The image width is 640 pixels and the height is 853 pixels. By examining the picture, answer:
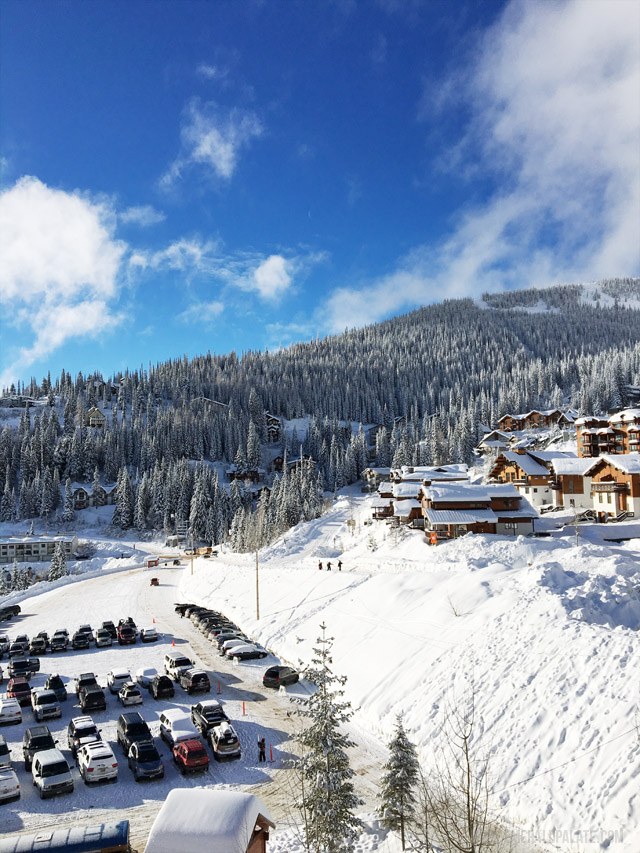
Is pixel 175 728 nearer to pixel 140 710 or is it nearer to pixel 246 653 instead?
pixel 140 710

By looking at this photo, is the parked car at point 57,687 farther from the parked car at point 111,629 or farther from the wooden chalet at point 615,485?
the wooden chalet at point 615,485

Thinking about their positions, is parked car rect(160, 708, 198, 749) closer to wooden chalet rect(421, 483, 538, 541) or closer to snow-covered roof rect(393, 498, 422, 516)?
wooden chalet rect(421, 483, 538, 541)

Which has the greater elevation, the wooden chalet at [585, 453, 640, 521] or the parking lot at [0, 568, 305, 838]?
the wooden chalet at [585, 453, 640, 521]

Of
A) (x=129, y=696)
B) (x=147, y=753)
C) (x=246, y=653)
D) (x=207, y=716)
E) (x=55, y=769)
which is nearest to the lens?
(x=55, y=769)

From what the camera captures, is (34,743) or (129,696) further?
(129,696)

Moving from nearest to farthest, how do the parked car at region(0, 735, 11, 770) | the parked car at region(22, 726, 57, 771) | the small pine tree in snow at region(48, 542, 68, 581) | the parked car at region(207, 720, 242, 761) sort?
the parked car at region(0, 735, 11, 770), the parked car at region(22, 726, 57, 771), the parked car at region(207, 720, 242, 761), the small pine tree in snow at region(48, 542, 68, 581)

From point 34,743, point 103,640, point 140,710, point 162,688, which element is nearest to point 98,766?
point 34,743

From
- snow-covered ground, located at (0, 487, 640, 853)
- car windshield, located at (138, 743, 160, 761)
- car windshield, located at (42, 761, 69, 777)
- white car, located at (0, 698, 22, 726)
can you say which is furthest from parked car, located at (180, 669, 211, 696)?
car windshield, located at (42, 761, 69, 777)
